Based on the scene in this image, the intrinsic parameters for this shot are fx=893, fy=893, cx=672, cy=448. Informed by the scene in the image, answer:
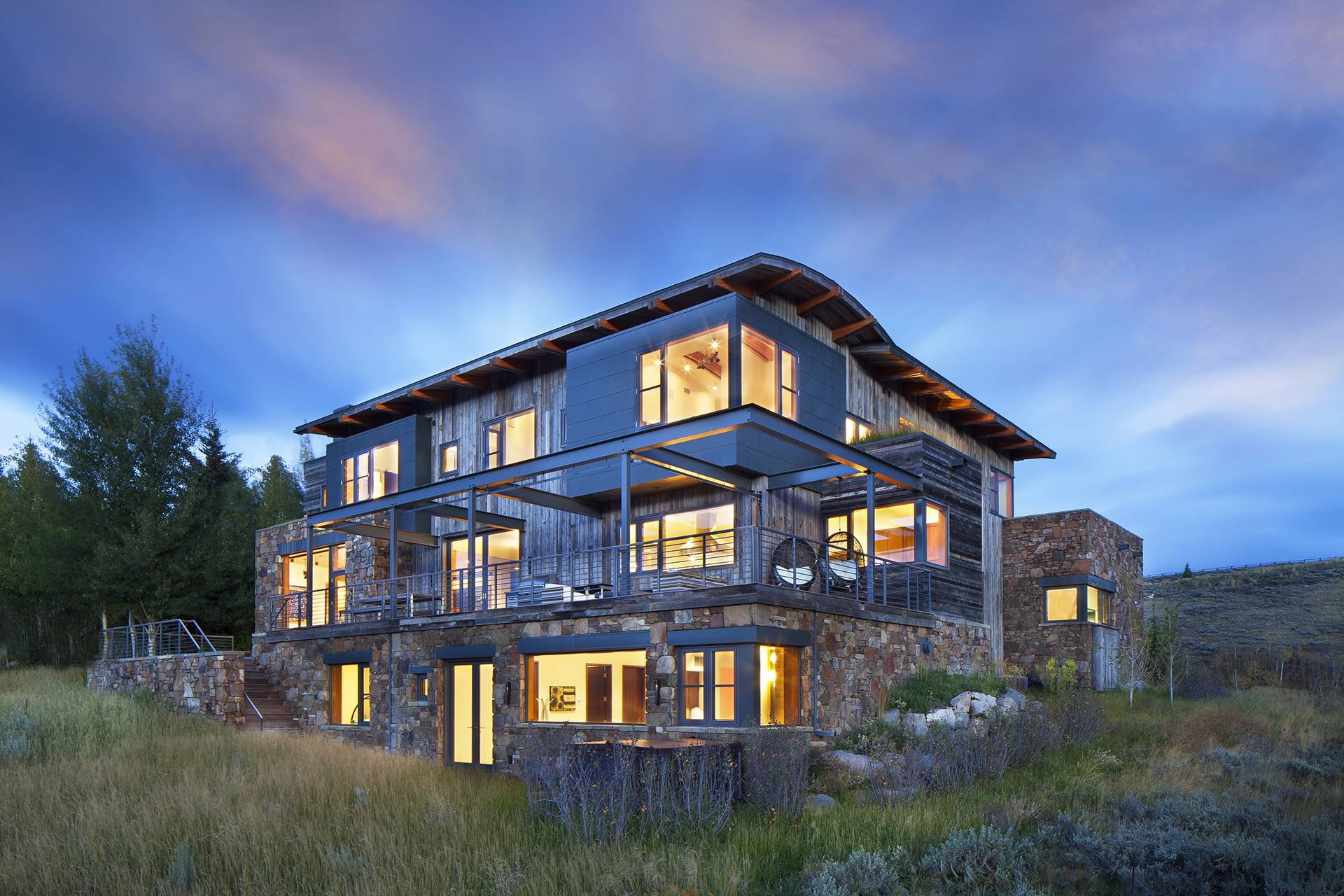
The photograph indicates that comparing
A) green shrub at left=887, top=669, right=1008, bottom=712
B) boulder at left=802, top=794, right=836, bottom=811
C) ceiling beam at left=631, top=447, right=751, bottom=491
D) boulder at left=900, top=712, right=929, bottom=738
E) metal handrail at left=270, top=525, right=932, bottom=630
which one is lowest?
boulder at left=802, top=794, right=836, bottom=811

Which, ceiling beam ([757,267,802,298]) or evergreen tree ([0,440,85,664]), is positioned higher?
ceiling beam ([757,267,802,298])

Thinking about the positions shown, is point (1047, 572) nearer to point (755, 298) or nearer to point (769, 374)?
point (769, 374)

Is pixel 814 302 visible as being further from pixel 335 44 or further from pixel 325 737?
pixel 325 737

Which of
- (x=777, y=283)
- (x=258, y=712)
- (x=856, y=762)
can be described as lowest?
(x=258, y=712)

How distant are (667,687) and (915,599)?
7147 millimetres

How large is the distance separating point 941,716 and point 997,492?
11.3 meters

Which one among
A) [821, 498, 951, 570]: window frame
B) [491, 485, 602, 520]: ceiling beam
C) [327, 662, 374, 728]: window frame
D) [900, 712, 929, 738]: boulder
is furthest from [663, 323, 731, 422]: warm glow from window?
[327, 662, 374, 728]: window frame

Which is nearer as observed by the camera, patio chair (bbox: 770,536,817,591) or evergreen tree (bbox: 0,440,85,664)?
patio chair (bbox: 770,536,817,591)

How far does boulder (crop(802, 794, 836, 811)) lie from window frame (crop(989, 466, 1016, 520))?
13.4 m

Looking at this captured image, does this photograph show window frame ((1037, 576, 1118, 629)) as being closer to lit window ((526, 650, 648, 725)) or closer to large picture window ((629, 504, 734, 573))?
large picture window ((629, 504, 734, 573))

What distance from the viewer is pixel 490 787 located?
12.6 meters

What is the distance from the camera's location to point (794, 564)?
14.9 metres

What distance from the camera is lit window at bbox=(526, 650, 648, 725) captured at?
1485 centimetres

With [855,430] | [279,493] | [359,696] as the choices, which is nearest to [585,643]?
[359,696]
